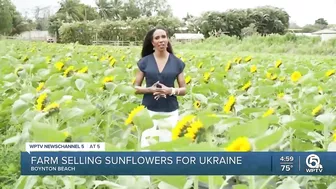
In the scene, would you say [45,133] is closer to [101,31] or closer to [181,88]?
[181,88]

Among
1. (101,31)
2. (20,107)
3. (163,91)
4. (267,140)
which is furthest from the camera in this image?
(101,31)

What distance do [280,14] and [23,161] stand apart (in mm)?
8300

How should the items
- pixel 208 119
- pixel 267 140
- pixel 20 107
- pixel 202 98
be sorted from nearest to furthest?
pixel 267 140
pixel 208 119
pixel 20 107
pixel 202 98

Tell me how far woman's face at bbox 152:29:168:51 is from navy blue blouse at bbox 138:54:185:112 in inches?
2.5

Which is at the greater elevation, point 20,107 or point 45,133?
point 45,133

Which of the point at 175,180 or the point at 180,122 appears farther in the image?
the point at 180,122

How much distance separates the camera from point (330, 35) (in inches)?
482

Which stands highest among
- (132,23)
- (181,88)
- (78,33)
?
(181,88)

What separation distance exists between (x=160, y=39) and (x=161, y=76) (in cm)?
14

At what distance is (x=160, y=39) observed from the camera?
2482 mm

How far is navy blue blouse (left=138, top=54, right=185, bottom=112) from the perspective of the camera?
2.52 meters

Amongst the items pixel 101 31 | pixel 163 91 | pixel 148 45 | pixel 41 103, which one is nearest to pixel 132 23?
pixel 101 31

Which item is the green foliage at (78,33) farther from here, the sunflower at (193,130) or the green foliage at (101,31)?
the sunflower at (193,130)

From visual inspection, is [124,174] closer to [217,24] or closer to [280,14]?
[280,14]
